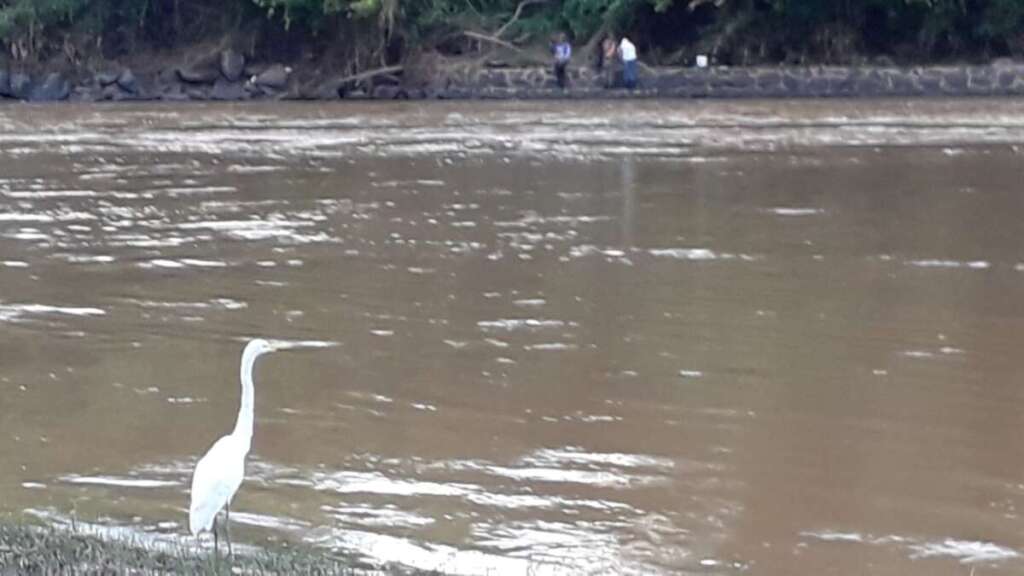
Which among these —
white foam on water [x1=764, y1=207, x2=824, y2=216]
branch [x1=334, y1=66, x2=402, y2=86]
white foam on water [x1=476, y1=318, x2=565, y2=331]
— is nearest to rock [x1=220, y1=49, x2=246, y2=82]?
branch [x1=334, y1=66, x2=402, y2=86]

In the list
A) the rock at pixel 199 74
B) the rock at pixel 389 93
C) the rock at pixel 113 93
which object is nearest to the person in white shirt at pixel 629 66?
the rock at pixel 389 93

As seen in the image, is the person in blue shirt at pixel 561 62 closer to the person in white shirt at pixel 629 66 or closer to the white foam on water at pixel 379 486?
the person in white shirt at pixel 629 66

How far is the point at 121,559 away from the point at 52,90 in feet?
126

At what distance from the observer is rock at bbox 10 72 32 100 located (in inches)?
1738

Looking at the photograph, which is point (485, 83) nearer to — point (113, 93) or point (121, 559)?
point (113, 93)

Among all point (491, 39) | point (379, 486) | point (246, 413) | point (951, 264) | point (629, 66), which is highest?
point (491, 39)

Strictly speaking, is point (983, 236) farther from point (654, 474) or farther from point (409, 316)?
point (654, 474)

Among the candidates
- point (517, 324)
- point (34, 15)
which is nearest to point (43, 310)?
point (517, 324)

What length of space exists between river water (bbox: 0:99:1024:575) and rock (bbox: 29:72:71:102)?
20755mm

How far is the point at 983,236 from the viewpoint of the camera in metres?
16.5

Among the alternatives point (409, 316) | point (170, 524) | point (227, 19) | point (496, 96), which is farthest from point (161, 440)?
point (227, 19)

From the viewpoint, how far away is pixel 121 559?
7.04 meters

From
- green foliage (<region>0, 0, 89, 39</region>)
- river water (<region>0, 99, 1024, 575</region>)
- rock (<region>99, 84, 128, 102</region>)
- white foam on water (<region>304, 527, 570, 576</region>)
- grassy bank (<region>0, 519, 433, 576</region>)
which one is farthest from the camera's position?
green foliage (<region>0, 0, 89, 39</region>)

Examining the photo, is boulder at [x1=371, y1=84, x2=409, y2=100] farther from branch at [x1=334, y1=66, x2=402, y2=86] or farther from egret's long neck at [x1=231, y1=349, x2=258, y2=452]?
egret's long neck at [x1=231, y1=349, x2=258, y2=452]
